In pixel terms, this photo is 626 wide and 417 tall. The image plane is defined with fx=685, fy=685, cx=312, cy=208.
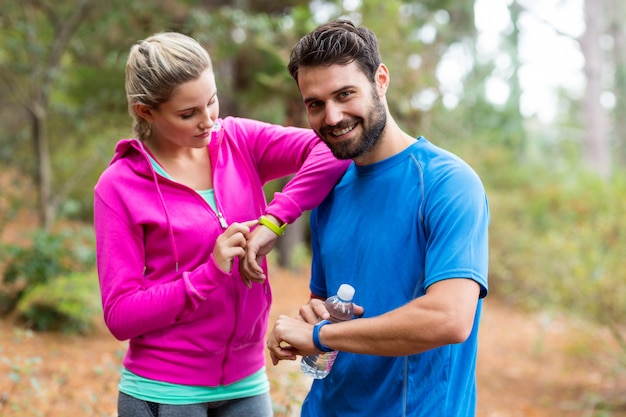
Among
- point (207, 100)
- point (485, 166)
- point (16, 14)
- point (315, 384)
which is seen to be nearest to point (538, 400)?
point (315, 384)

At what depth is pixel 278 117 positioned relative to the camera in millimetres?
10812

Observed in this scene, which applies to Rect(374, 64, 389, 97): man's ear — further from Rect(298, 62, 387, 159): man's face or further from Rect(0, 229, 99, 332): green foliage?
Rect(0, 229, 99, 332): green foliage

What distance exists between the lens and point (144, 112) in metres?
2.43

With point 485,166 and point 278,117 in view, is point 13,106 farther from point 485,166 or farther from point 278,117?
point 485,166

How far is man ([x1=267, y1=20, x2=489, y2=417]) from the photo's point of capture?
192 cm

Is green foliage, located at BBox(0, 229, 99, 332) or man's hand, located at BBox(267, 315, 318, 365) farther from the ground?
man's hand, located at BBox(267, 315, 318, 365)

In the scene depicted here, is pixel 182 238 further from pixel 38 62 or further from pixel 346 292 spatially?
pixel 38 62

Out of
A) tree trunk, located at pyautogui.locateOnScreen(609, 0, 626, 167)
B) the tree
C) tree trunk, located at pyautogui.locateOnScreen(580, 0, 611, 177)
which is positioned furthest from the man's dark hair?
tree trunk, located at pyautogui.locateOnScreen(609, 0, 626, 167)

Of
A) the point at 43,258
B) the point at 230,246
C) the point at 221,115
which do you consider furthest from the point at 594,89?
the point at 230,246

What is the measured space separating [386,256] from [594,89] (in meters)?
20.4

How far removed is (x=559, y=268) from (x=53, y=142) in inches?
281

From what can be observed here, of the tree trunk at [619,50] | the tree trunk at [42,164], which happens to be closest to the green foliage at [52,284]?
the tree trunk at [42,164]

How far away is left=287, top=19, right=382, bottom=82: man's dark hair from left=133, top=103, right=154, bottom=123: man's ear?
0.54m

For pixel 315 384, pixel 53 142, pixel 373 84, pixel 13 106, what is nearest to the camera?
pixel 373 84
